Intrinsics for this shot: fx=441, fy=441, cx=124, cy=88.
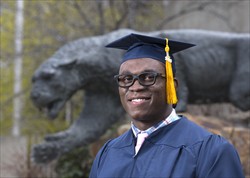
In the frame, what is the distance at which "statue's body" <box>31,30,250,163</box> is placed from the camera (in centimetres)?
590

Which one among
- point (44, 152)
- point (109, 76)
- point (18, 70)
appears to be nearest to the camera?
point (109, 76)

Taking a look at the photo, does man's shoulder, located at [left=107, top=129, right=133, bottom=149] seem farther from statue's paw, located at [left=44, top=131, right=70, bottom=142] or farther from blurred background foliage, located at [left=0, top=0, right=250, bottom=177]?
blurred background foliage, located at [left=0, top=0, right=250, bottom=177]

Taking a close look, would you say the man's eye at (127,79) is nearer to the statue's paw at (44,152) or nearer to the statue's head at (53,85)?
the statue's head at (53,85)

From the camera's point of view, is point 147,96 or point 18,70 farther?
point 18,70

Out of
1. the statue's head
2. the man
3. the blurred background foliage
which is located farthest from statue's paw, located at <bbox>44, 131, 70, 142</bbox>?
the man

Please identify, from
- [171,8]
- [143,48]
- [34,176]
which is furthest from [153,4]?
[143,48]

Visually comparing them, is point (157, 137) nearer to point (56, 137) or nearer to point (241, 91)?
point (241, 91)

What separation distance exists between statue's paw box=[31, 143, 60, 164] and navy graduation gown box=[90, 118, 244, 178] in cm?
424

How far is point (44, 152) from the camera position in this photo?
20.6 feet

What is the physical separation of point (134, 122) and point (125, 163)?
215 millimetres

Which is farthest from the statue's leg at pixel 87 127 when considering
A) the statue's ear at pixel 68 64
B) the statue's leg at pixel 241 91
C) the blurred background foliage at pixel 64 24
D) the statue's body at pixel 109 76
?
the blurred background foliage at pixel 64 24

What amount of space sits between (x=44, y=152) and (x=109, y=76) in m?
1.46

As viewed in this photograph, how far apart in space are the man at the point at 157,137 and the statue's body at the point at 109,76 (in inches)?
145

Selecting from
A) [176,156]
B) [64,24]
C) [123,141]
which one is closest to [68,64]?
[123,141]
